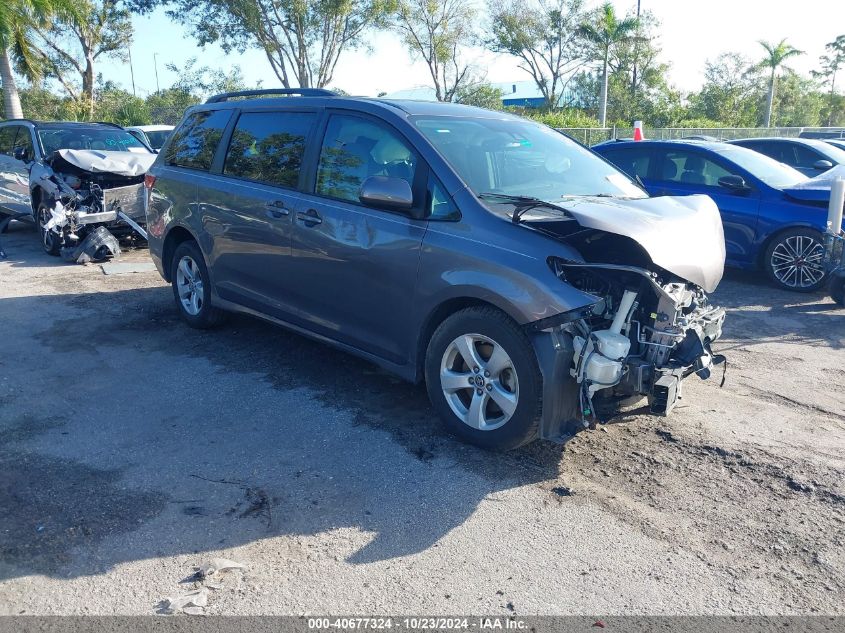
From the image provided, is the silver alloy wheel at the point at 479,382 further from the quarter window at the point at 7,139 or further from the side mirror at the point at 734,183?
the quarter window at the point at 7,139

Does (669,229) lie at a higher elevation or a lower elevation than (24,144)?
lower

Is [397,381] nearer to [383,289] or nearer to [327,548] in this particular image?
[383,289]

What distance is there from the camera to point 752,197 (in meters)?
8.81

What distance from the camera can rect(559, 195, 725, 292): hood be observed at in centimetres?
384

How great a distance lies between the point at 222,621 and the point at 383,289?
2.28m

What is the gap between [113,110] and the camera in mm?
37938

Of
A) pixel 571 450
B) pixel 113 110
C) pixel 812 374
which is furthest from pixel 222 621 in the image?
pixel 113 110

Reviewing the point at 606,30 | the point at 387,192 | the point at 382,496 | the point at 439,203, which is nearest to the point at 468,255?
the point at 439,203

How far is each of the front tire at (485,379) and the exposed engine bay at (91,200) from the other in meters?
6.80

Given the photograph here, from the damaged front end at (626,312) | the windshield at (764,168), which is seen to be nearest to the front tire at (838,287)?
the windshield at (764,168)

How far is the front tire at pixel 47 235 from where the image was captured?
10039 millimetres

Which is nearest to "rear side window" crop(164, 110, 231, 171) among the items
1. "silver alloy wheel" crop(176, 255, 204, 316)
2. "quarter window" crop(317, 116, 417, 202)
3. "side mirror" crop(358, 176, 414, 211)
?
"silver alloy wheel" crop(176, 255, 204, 316)

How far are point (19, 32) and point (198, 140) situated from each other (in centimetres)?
1670

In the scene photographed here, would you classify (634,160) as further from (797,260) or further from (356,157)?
(356,157)
